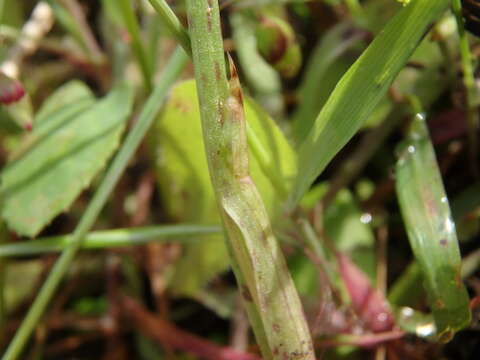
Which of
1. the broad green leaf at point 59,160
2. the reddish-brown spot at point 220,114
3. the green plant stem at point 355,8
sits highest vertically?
the green plant stem at point 355,8

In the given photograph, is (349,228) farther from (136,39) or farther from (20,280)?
(20,280)

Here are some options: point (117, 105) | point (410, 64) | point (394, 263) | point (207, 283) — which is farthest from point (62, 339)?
point (410, 64)

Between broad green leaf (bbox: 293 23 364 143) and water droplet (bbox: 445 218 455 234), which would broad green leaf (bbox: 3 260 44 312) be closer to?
broad green leaf (bbox: 293 23 364 143)

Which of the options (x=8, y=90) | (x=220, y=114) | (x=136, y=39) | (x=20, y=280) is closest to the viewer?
(x=220, y=114)

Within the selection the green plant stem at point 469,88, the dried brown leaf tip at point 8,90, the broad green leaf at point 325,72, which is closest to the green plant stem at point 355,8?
the broad green leaf at point 325,72

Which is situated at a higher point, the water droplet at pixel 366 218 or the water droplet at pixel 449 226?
the water droplet at pixel 449 226

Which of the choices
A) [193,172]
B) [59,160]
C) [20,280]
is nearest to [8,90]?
[59,160]

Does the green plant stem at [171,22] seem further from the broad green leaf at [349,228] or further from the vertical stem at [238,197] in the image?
the broad green leaf at [349,228]
